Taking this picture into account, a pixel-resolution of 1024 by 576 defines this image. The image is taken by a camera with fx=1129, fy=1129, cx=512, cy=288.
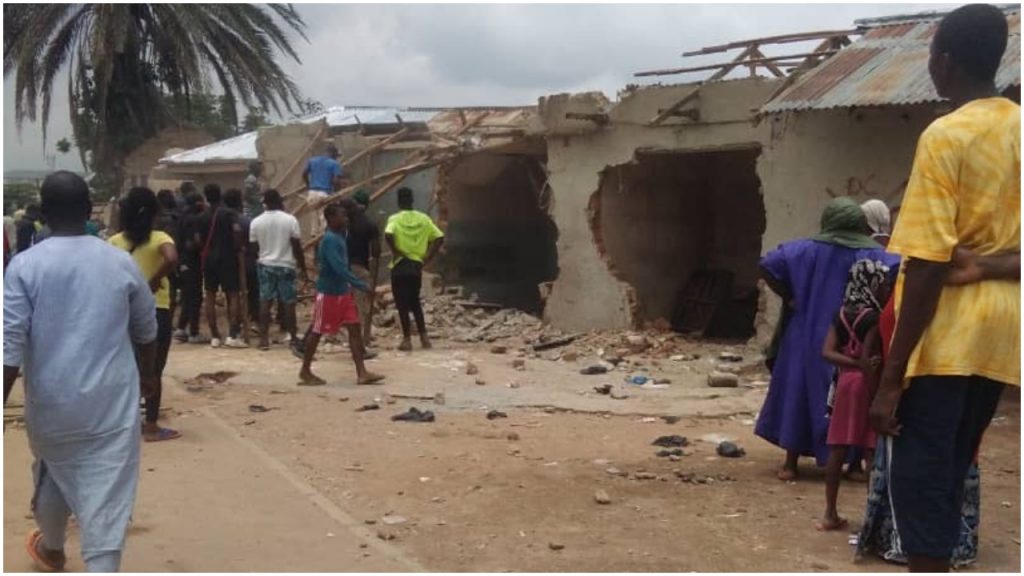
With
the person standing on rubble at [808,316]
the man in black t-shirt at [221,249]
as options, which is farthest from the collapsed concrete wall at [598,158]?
the person standing on rubble at [808,316]

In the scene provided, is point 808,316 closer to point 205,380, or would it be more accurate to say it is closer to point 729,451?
point 729,451

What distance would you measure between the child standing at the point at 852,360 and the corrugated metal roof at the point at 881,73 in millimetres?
3222

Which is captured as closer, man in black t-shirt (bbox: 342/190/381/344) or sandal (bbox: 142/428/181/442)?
sandal (bbox: 142/428/181/442)

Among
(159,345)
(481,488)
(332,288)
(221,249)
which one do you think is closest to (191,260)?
(221,249)

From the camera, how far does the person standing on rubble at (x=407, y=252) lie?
36.8ft

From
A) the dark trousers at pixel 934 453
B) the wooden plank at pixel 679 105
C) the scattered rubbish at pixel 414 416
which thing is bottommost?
the scattered rubbish at pixel 414 416

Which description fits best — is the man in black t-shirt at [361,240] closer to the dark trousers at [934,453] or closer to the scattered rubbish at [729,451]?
the scattered rubbish at [729,451]

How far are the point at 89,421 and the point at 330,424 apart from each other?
3.89 meters

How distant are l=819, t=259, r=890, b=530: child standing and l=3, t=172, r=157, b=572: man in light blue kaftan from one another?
282 centimetres

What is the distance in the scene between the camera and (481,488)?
5699 millimetres

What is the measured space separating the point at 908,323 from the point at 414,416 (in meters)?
5.19

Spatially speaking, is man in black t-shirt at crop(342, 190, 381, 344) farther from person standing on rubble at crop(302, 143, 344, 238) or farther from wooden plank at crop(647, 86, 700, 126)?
person standing on rubble at crop(302, 143, 344, 238)

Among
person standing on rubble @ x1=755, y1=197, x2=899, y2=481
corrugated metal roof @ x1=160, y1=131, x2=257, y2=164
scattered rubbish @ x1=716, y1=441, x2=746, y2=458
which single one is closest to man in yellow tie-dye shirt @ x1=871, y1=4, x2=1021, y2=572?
person standing on rubble @ x1=755, y1=197, x2=899, y2=481

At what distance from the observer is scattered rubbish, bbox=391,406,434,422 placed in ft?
25.1
